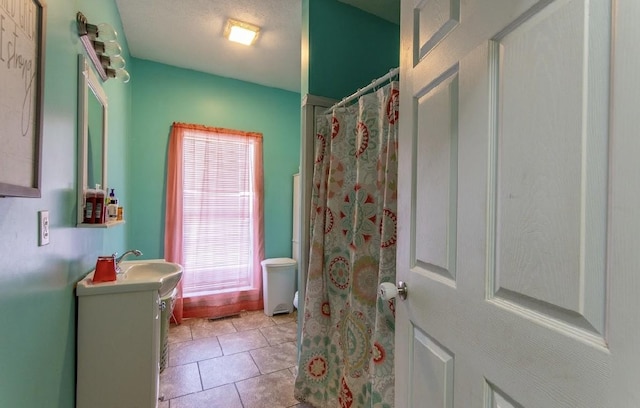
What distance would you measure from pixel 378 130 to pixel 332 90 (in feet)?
2.29

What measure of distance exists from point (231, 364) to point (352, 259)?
1.43m

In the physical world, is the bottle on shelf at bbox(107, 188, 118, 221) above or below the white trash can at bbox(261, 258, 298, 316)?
above

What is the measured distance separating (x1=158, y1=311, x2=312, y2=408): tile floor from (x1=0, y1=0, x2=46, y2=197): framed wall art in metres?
1.65

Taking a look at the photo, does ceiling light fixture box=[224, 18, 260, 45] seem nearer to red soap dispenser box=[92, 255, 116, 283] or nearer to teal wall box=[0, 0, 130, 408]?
teal wall box=[0, 0, 130, 408]

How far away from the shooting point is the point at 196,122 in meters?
3.04

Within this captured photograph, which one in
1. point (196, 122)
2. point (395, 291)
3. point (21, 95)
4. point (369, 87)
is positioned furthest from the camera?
point (196, 122)

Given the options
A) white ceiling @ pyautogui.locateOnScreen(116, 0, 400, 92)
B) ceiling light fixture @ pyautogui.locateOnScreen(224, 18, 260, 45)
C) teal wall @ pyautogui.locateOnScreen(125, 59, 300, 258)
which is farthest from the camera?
teal wall @ pyautogui.locateOnScreen(125, 59, 300, 258)

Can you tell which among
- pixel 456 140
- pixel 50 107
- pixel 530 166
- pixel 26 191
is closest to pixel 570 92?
pixel 530 166

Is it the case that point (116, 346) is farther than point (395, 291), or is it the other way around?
point (116, 346)

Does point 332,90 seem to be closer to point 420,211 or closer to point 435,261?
point 420,211

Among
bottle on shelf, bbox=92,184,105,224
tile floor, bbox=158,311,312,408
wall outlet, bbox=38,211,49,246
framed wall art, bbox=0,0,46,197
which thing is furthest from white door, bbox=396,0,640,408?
bottle on shelf, bbox=92,184,105,224

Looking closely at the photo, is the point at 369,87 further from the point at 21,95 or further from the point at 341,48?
the point at 21,95

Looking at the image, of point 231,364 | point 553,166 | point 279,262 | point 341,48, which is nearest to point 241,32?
point 341,48

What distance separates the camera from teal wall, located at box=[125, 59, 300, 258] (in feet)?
9.29
